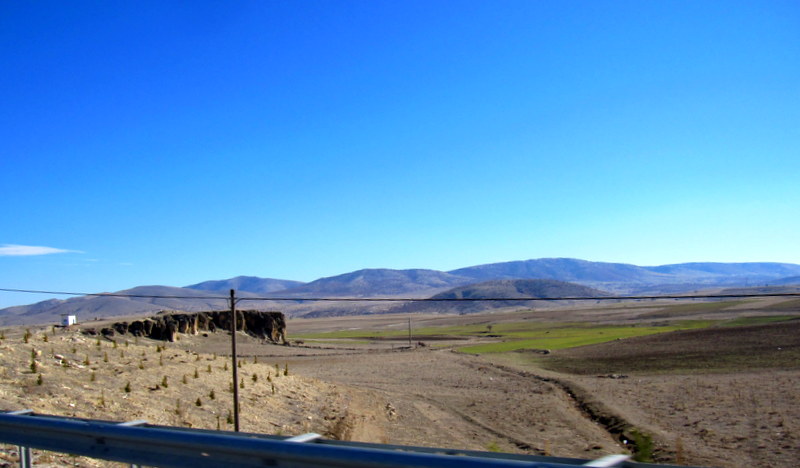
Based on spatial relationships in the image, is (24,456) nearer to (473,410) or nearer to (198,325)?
(473,410)

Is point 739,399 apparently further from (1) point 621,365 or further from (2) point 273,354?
(2) point 273,354

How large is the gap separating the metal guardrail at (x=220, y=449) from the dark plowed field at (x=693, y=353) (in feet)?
112

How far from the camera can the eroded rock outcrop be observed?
153 ft

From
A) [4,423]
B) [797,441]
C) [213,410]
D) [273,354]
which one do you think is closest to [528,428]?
[797,441]

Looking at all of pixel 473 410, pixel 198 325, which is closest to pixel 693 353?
pixel 473 410

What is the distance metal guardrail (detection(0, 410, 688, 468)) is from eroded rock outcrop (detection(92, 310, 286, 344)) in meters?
39.3

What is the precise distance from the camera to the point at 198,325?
54531mm

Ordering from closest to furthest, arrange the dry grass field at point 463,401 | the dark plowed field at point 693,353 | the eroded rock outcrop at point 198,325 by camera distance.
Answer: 1. the dry grass field at point 463,401
2. the dark plowed field at point 693,353
3. the eroded rock outcrop at point 198,325

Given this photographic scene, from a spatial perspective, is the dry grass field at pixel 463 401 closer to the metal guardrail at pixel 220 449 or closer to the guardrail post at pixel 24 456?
the guardrail post at pixel 24 456

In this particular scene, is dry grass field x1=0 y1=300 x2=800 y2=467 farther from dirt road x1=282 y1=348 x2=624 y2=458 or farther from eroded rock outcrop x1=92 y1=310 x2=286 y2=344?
eroded rock outcrop x1=92 y1=310 x2=286 y2=344

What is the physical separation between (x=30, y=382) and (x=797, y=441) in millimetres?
20970

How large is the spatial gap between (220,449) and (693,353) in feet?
140

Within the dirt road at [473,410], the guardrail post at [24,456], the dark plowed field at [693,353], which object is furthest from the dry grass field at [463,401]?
the guardrail post at [24,456]

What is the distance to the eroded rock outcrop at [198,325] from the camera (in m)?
46.7
